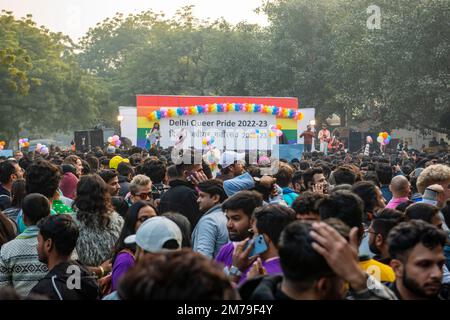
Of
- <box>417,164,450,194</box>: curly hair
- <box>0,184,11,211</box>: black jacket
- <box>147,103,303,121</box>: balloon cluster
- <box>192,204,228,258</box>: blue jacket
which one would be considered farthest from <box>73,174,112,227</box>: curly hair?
<box>147,103,303,121</box>: balloon cluster

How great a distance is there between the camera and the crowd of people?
3.32 meters

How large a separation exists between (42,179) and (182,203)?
4.31 ft

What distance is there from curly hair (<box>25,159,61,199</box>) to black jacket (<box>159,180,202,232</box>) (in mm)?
1028

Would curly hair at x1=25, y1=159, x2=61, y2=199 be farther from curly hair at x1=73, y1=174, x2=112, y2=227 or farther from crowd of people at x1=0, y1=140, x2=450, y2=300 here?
curly hair at x1=73, y1=174, x2=112, y2=227

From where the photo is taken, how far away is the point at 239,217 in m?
5.63

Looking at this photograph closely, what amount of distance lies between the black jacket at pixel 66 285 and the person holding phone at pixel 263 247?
0.96 m

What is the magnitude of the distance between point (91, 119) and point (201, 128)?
24.8 metres

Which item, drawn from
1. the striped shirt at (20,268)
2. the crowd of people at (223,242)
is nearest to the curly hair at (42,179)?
the crowd of people at (223,242)

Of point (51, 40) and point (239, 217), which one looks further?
point (51, 40)

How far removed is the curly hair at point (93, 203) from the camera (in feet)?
20.2
